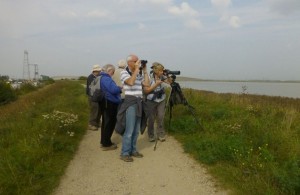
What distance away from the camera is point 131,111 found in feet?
22.4

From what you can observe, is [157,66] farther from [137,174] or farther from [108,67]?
[137,174]

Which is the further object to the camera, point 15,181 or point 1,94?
point 1,94

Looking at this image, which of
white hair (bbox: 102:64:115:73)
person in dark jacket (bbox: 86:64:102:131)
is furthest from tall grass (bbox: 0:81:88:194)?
white hair (bbox: 102:64:115:73)

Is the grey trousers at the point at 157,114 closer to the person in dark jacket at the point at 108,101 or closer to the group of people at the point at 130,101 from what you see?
the group of people at the point at 130,101

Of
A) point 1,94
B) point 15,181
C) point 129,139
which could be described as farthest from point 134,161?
point 1,94

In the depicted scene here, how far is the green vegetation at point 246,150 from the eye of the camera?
4977 millimetres

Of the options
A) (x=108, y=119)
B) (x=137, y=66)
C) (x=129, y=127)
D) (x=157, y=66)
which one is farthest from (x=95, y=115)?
(x=137, y=66)

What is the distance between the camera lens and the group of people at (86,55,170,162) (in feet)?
22.4

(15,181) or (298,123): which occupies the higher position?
(298,123)

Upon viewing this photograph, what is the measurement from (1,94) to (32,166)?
25561 mm

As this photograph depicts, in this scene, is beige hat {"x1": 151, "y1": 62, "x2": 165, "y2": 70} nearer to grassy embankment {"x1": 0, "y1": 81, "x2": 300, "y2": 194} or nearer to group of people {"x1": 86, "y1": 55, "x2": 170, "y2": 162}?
group of people {"x1": 86, "y1": 55, "x2": 170, "y2": 162}

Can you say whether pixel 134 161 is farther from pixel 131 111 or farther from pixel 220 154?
pixel 220 154

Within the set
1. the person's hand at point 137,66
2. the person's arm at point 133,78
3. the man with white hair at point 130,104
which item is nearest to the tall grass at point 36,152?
the man with white hair at point 130,104

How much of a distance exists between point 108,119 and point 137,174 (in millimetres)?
1915
